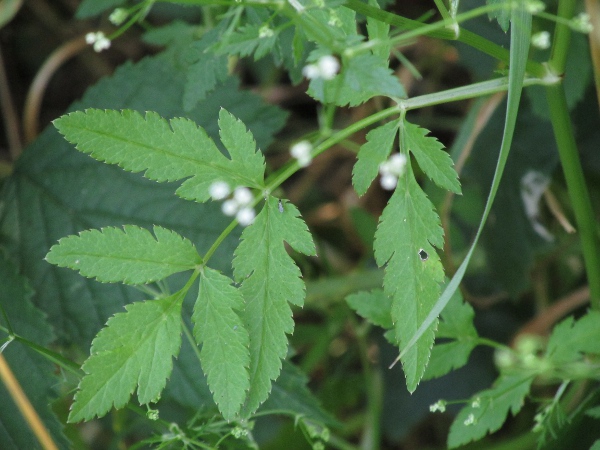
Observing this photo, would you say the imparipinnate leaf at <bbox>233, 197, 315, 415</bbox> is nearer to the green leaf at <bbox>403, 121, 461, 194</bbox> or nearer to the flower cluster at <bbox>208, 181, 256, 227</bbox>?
the flower cluster at <bbox>208, 181, 256, 227</bbox>

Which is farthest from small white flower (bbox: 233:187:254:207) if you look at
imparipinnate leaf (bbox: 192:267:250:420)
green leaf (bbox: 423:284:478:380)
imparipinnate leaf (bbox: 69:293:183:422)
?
green leaf (bbox: 423:284:478:380)

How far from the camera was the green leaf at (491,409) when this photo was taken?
1.18m

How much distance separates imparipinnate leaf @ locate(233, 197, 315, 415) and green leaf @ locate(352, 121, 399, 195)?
0.11 m

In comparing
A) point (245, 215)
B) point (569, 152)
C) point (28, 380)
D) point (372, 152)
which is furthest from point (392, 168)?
point (28, 380)

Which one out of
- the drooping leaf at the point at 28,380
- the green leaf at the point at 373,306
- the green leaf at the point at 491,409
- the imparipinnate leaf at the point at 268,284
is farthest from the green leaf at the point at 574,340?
the drooping leaf at the point at 28,380

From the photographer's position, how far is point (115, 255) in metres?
1.00

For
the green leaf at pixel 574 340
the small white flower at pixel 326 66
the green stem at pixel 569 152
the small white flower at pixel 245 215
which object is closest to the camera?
the small white flower at pixel 326 66

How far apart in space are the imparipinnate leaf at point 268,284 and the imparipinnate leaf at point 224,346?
0.03 m

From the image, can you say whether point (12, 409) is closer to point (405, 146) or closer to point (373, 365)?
point (405, 146)

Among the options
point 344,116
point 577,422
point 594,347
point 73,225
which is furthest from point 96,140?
point 344,116

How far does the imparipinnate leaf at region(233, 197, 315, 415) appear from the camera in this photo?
→ 38.9 inches

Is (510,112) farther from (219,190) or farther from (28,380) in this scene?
(28,380)

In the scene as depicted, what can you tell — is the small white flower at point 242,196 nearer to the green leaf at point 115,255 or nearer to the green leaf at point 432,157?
the green leaf at point 115,255

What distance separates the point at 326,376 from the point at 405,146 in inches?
48.3
